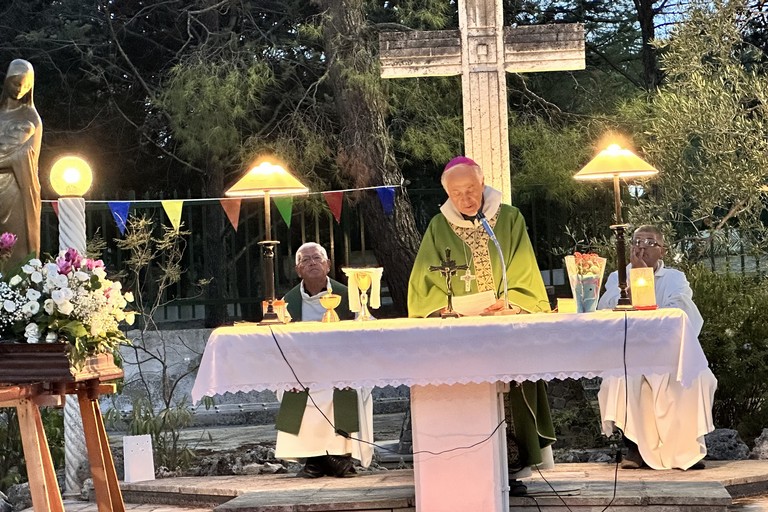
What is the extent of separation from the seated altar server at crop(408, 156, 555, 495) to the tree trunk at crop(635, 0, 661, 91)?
7.63 metres

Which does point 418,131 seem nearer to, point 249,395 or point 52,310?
point 249,395

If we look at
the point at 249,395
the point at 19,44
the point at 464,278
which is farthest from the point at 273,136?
the point at 464,278

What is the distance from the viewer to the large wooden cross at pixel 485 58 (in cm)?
786

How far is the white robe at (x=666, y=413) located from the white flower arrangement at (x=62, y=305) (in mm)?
3318

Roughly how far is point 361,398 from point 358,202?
383 centimetres

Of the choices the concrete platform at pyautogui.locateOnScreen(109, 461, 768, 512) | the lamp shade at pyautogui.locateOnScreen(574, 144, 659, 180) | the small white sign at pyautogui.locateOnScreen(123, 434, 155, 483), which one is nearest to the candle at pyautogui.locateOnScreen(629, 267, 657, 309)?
the lamp shade at pyautogui.locateOnScreen(574, 144, 659, 180)

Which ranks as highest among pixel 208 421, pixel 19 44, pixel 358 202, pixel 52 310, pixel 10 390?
pixel 19 44

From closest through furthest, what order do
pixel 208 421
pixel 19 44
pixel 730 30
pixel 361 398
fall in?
pixel 361 398 < pixel 730 30 < pixel 208 421 < pixel 19 44

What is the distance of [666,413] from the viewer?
7.62 metres

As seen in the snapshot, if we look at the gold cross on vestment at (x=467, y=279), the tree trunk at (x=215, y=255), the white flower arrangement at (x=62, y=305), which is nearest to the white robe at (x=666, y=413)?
the gold cross on vestment at (x=467, y=279)

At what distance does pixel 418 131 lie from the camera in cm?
1147

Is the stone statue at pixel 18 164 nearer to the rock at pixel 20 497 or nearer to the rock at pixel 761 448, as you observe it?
the rock at pixel 20 497

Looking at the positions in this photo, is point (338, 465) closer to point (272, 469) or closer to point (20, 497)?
point (272, 469)

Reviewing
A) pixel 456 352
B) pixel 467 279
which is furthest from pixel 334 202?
pixel 456 352
